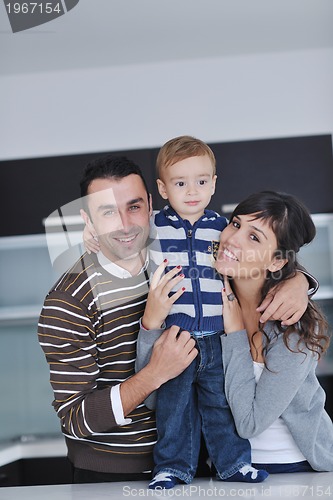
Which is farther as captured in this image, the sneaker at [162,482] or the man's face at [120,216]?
the man's face at [120,216]

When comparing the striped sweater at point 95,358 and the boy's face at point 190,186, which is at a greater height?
the boy's face at point 190,186

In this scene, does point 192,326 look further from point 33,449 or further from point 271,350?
point 33,449

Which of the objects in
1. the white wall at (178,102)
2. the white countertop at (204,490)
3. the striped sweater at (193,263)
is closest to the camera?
the white countertop at (204,490)

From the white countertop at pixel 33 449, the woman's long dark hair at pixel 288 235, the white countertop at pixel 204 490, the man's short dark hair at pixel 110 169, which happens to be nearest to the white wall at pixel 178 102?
the white countertop at pixel 33 449

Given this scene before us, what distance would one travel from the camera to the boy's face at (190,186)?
1.45 meters

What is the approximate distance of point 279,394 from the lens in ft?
4.29

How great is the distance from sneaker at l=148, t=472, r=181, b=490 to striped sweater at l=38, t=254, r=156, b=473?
104mm

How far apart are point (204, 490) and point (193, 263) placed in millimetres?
434

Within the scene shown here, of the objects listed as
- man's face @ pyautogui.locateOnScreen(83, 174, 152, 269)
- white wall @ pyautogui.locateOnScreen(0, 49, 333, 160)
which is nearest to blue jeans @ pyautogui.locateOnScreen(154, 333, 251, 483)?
man's face @ pyautogui.locateOnScreen(83, 174, 152, 269)

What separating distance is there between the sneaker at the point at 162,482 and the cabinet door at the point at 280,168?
1741mm

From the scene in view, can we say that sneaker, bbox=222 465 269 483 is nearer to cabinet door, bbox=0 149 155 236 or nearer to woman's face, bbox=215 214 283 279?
woman's face, bbox=215 214 283 279

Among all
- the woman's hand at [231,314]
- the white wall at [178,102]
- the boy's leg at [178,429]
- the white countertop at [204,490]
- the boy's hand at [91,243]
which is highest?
the white wall at [178,102]

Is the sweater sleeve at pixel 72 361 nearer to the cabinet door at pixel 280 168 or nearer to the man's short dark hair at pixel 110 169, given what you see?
the man's short dark hair at pixel 110 169

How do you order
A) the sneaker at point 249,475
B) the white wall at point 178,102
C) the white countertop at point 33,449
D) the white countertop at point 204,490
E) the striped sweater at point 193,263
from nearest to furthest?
the white countertop at point 204,490 < the sneaker at point 249,475 < the striped sweater at point 193,263 < the white countertop at point 33,449 < the white wall at point 178,102
